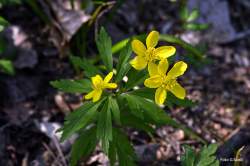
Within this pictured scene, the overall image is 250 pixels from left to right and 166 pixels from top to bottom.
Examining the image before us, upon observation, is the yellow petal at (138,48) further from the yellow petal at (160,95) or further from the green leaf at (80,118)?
the green leaf at (80,118)

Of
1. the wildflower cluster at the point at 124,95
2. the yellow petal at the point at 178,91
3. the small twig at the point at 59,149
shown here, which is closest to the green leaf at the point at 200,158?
the wildflower cluster at the point at 124,95

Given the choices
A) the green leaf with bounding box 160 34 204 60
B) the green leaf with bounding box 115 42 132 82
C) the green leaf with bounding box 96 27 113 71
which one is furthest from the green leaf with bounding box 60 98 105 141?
the green leaf with bounding box 160 34 204 60

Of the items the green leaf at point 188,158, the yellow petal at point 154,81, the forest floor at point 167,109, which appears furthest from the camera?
the forest floor at point 167,109

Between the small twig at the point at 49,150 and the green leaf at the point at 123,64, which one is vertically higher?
the green leaf at the point at 123,64

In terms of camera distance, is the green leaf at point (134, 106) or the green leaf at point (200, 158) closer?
the green leaf at point (134, 106)

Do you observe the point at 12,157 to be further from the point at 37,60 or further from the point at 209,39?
the point at 209,39

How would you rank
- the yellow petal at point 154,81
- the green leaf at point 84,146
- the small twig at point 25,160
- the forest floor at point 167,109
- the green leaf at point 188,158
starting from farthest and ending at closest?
the forest floor at point 167,109 → the small twig at point 25,160 → the green leaf at point 84,146 → the green leaf at point 188,158 → the yellow petal at point 154,81

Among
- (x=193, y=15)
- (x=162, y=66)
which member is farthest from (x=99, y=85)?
(x=193, y=15)
